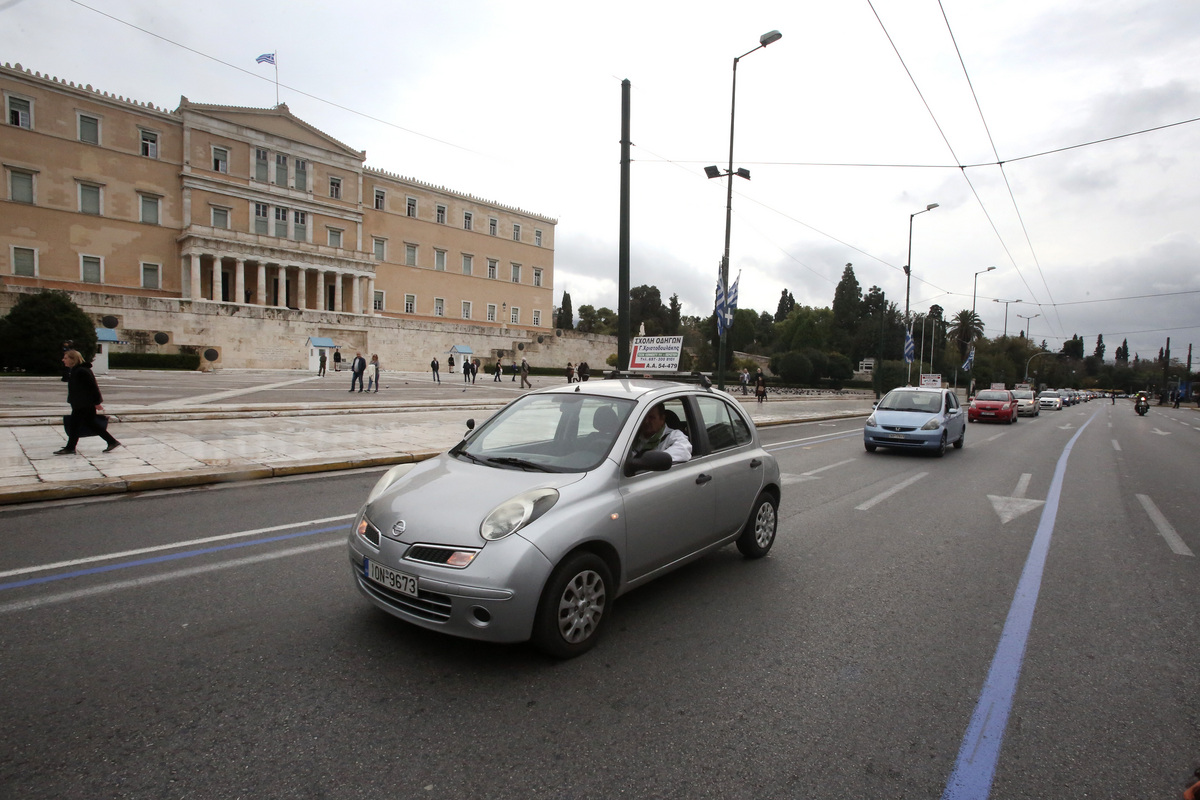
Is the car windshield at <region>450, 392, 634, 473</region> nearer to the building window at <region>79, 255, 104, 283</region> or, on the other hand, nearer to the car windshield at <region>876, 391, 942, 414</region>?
the car windshield at <region>876, 391, 942, 414</region>

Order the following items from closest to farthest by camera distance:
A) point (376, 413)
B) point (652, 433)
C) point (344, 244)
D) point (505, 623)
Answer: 1. point (505, 623)
2. point (652, 433)
3. point (376, 413)
4. point (344, 244)

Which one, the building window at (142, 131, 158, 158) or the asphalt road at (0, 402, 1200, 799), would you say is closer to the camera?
the asphalt road at (0, 402, 1200, 799)

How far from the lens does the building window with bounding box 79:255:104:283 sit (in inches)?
1927

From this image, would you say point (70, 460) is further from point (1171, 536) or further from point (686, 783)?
point (1171, 536)

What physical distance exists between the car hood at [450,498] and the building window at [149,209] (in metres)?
61.5

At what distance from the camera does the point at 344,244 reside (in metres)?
62.2

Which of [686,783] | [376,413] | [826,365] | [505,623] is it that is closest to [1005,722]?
[686,783]

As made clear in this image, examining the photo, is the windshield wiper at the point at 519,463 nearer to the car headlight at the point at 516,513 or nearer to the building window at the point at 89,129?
the car headlight at the point at 516,513

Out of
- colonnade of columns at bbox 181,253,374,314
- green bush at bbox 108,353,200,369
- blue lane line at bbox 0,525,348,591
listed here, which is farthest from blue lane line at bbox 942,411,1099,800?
colonnade of columns at bbox 181,253,374,314

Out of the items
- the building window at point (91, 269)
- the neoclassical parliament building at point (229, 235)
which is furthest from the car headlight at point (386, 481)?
the building window at point (91, 269)

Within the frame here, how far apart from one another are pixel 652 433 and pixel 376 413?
50.8 feet

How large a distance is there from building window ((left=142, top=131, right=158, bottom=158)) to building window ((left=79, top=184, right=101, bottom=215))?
477 cm

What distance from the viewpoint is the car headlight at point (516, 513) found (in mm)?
3320

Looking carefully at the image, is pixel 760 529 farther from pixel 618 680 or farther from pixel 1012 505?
pixel 1012 505
